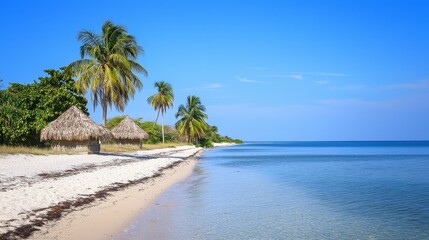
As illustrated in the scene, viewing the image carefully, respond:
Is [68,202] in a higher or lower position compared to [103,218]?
higher

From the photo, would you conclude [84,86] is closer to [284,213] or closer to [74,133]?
[74,133]

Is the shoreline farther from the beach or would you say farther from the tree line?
the tree line

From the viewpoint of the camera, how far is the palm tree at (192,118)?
60938mm

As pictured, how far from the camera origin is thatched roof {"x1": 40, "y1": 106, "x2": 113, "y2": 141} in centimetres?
2488

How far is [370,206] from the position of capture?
34.4 feet

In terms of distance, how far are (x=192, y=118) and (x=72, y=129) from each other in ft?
122

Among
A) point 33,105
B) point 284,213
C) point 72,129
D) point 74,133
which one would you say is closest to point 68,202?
point 284,213

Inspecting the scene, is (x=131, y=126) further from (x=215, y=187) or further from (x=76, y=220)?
(x=76, y=220)

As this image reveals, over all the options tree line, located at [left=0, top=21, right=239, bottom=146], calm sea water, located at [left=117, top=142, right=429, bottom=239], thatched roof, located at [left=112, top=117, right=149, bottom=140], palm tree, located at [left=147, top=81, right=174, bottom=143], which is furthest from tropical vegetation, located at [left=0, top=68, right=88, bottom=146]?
palm tree, located at [left=147, top=81, right=174, bottom=143]

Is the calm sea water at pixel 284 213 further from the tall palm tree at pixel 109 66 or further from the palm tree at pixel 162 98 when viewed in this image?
the palm tree at pixel 162 98

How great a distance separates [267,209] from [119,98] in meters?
23.6

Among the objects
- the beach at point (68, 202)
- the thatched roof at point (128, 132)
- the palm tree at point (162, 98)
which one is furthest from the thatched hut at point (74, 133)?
the palm tree at point (162, 98)

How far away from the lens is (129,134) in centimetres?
4062

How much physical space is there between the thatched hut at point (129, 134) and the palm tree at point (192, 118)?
759 inches
